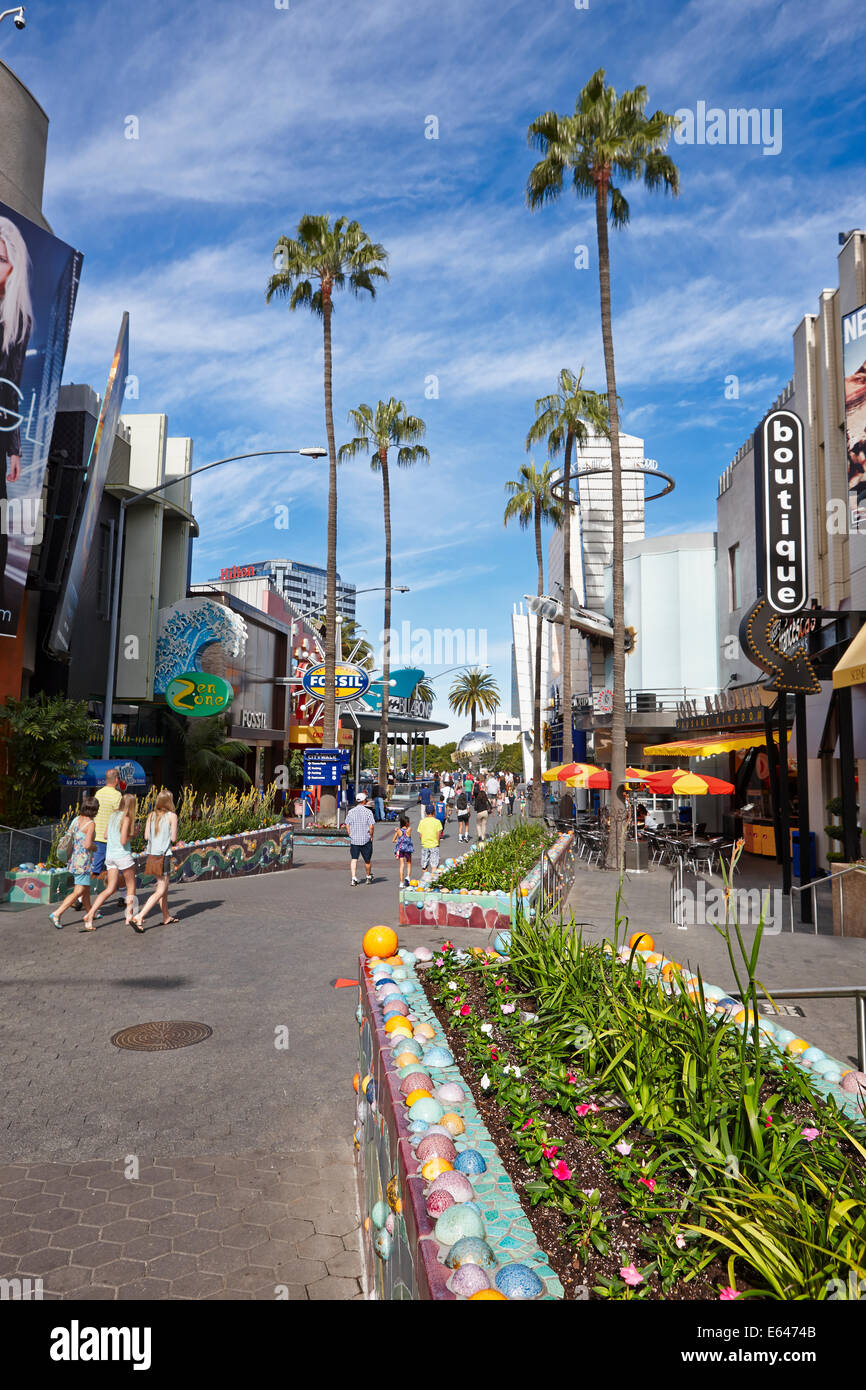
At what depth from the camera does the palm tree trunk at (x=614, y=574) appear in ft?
64.0

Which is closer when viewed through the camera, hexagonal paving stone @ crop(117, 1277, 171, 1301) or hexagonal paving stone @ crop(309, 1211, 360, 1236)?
hexagonal paving stone @ crop(117, 1277, 171, 1301)

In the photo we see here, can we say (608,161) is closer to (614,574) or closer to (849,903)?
(614,574)

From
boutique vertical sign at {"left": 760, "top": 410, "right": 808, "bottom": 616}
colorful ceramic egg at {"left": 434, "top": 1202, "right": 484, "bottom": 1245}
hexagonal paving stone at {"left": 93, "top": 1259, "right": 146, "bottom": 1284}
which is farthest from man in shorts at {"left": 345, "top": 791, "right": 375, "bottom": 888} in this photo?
colorful ceramic egg at {"left": 434, "top": 1202, "right": 484, "bottom": 1245}

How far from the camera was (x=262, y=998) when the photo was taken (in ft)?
26.5

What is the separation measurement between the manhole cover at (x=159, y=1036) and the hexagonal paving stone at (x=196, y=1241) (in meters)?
2.71

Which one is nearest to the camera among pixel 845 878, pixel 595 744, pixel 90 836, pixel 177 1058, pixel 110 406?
pixel 177 1058

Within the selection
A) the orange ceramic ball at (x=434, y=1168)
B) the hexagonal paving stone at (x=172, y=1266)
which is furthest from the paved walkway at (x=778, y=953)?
the orange ceramic ball at (x=434, y=1168)

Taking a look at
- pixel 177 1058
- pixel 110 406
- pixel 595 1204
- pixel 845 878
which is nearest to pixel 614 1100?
pixel 595 1204

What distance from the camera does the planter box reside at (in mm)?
11906

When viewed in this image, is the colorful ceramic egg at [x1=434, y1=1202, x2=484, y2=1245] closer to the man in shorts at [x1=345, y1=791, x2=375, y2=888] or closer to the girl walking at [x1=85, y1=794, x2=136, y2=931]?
the girl walking at [x1=85, y1=794, x2=136, y2=931]

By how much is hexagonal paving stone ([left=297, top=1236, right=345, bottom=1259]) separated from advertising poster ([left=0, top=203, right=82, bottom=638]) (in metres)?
14.3
